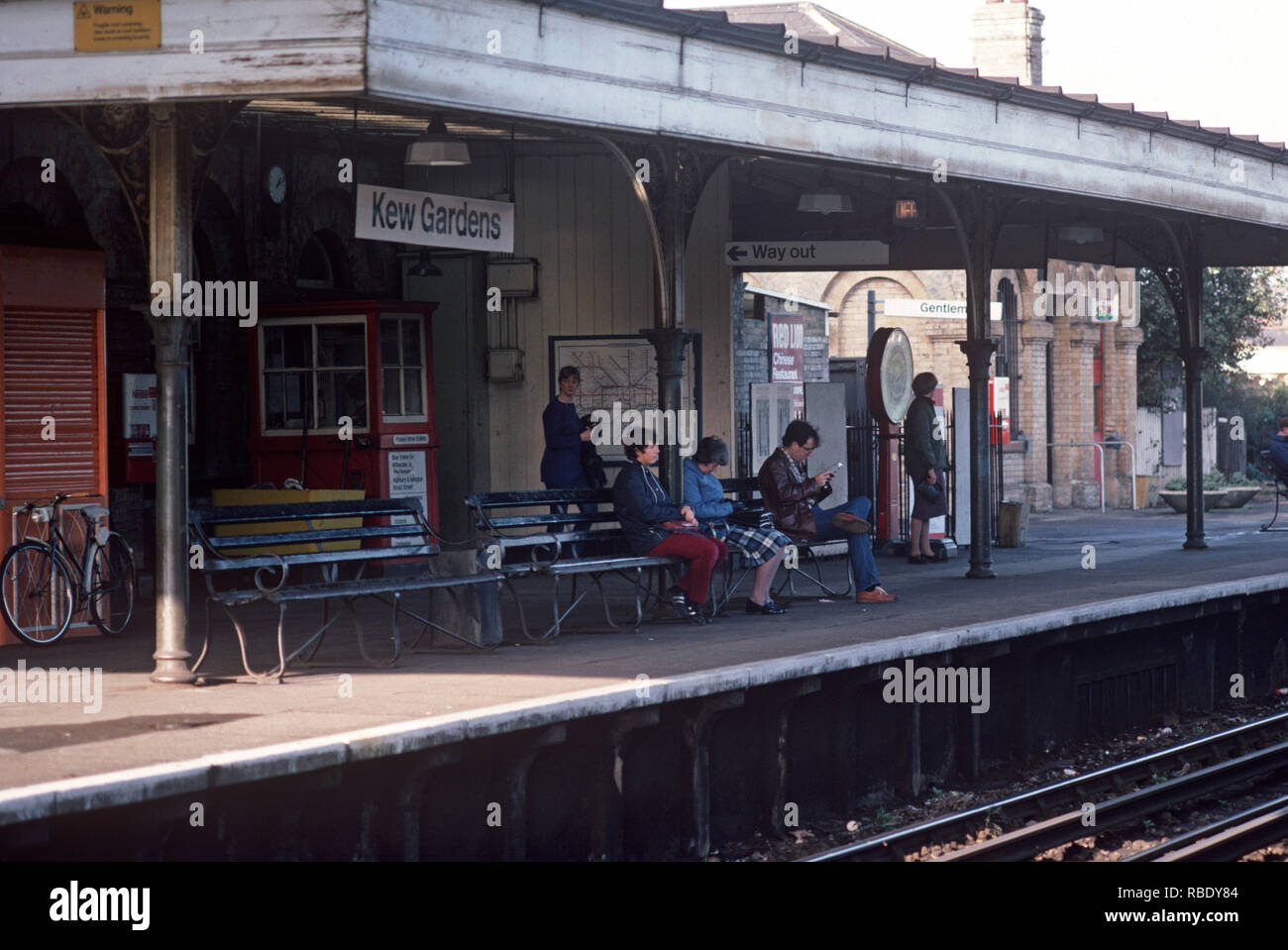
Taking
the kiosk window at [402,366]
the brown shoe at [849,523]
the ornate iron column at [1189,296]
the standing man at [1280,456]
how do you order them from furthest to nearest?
the standing man at [1280,456] < the ornate iron column at [1189,296] < the kiosk window at [402,366] < the brown shoe at [849,523]

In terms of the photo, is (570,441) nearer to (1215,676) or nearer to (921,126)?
(921,126)

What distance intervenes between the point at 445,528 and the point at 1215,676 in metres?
6.87

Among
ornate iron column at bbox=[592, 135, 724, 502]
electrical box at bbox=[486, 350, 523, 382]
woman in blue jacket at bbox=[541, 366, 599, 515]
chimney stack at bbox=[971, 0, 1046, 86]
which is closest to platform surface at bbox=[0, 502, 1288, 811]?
woman in blue jacket at bbox=[541, 366, 599, 515]

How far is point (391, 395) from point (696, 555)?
4.30 metres

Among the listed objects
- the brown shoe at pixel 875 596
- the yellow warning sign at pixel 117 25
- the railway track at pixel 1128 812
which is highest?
the yellow warning sign at pixel 117 25

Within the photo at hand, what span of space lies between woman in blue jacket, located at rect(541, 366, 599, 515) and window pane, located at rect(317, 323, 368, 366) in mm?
1734

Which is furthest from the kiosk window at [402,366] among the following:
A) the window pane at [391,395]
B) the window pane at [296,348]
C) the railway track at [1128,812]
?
the railway track at [1128,812]

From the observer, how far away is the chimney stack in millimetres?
33312

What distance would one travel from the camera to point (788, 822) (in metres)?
9.30

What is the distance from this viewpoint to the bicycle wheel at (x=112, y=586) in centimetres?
1071

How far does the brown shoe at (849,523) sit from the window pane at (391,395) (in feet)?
13.3

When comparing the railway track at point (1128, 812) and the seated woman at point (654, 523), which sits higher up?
the seated woman at point (654, 523)

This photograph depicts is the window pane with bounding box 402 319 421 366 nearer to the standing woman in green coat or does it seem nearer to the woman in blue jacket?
the woman in blue jacket

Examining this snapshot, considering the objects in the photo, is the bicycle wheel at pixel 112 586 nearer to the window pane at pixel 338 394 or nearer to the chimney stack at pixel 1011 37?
the window pane at pixel 338 394
